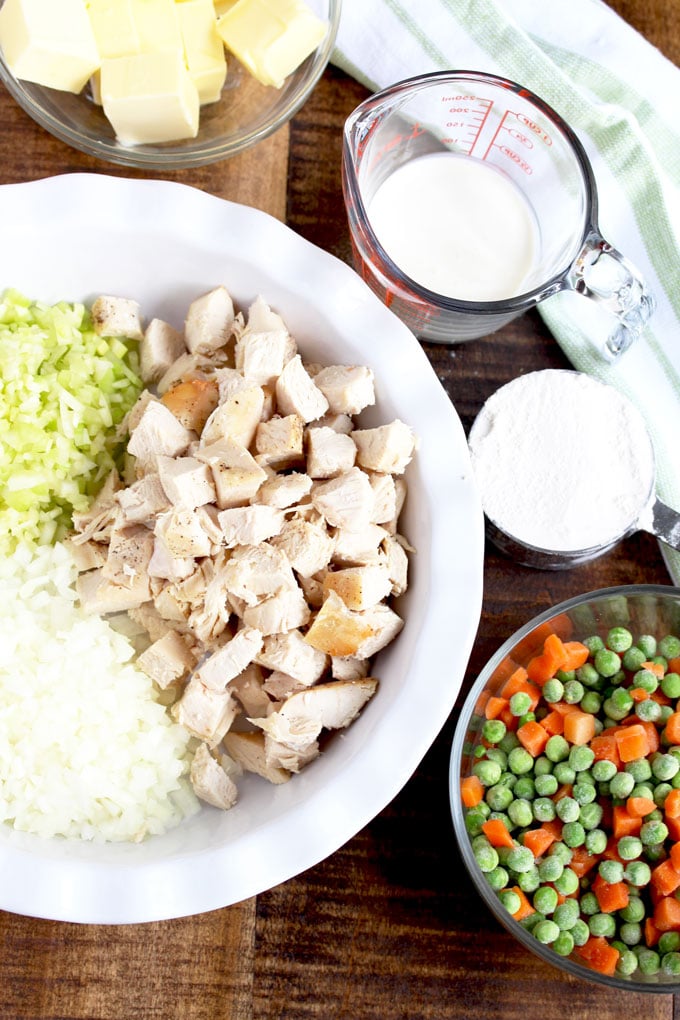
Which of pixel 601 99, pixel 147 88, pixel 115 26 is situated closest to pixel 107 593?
pixel 147 88

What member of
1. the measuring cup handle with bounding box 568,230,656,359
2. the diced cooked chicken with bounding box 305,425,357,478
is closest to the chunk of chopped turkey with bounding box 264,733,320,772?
the diced cooked chicken with bounding box 305,425,357,478

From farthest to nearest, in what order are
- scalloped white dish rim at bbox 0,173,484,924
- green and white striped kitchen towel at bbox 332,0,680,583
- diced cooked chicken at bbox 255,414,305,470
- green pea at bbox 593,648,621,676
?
→ green and white striped kitchen towel at bbox 332,0,680,583, green pea at bbox 593,648,621,676, diced cooked chicken at bbox 255,414,305,470, scalloped white dish rim at bbox 0,173,484,924

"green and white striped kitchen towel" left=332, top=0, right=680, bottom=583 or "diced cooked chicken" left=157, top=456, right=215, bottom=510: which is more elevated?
"green and white striped kitchen towel" left=332, top=0, right=680, bottom=583

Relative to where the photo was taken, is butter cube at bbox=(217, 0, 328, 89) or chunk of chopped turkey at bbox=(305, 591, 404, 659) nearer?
chunk of chopped turkey at bbox=(305, 591, 404, 659)

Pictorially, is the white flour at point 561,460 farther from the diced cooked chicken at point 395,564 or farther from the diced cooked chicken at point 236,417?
the diced cooked chicken at point 236,417

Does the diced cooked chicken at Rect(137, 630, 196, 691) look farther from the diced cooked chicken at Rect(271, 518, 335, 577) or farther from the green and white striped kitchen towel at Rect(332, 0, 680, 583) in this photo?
the green and white striped kitchen towel at Rect(332, 0, 680, 583)

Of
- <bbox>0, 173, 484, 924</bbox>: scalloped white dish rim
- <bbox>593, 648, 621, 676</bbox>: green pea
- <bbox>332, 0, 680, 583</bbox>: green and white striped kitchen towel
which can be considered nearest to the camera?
<bbox>0, 173, 484, 924</bbox>: scalloped white dish rim

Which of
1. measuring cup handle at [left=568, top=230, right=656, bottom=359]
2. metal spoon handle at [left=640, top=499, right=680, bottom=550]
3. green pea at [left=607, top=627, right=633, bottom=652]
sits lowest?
green pea at [left=607, top=627, right=633, bottom=652]
